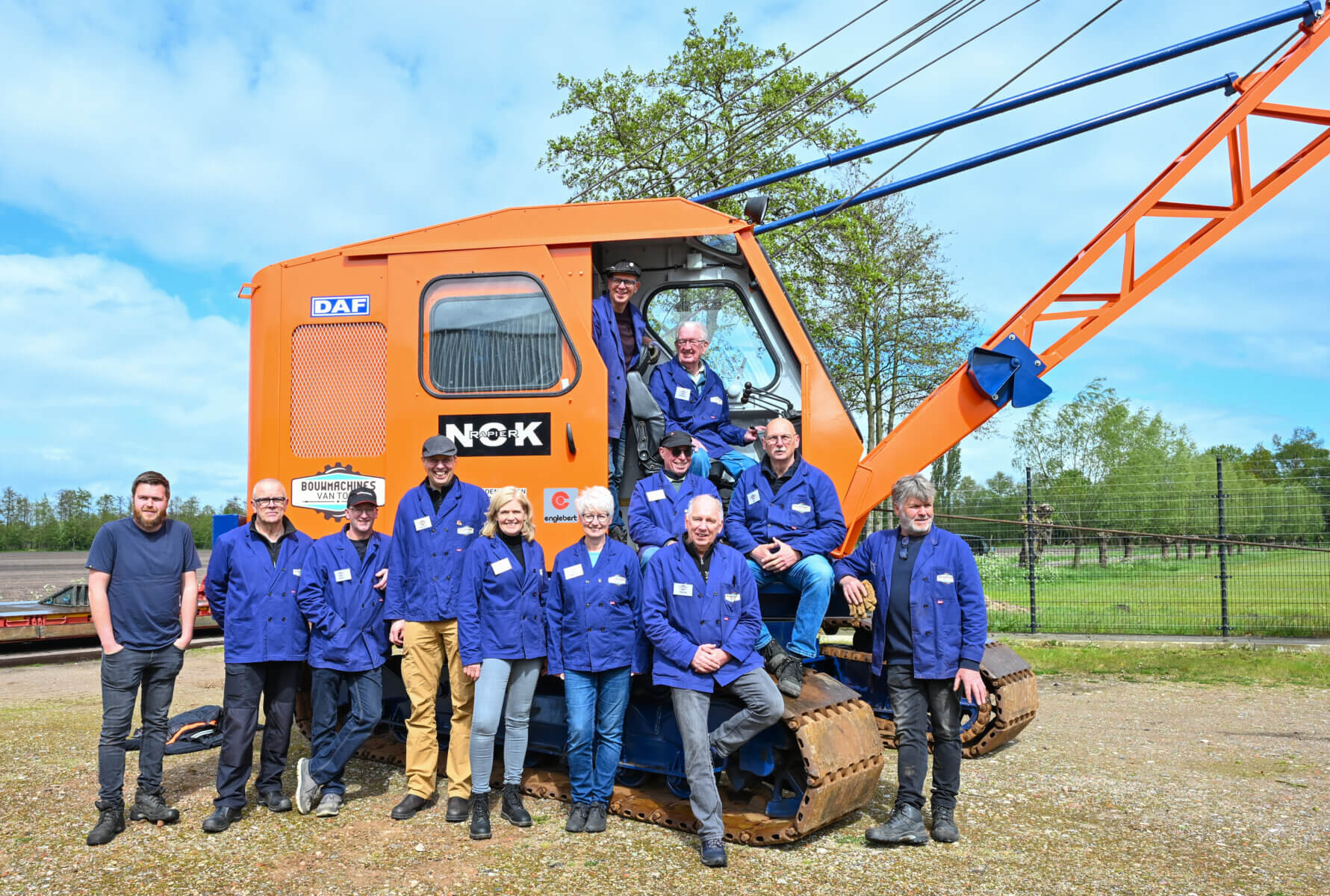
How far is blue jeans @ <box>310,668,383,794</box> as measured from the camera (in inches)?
217

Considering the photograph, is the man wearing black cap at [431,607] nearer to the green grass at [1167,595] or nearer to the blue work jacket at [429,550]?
the blue work jacket at [429,550]

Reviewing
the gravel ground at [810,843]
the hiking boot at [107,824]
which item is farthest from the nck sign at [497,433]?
the hiking boot at [107,824]

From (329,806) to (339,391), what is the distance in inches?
103

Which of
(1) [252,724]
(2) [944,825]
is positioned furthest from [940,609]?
(1) [252,724]

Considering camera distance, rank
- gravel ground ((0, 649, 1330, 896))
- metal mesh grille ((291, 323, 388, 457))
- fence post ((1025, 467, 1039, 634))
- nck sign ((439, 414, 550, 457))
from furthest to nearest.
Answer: fence post ((1025, 467, 1039, 634)) < metal mesh grille ((291, 323, 388, 457)) < nck sign ((439, 414, 550, 457)) < gravel ground ((0, 649, 1330, 896))

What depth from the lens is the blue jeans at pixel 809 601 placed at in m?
5.32

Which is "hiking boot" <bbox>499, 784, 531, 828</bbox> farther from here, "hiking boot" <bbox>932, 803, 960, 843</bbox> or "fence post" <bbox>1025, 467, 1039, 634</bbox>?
"fence post" <bbox>1025, 467, 1039, 634</bbox>

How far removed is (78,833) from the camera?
199 inches

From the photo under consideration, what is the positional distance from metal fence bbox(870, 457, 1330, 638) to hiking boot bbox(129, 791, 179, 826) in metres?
9.03

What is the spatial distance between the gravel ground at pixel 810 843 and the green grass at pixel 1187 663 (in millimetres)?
3031

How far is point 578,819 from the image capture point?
514cm

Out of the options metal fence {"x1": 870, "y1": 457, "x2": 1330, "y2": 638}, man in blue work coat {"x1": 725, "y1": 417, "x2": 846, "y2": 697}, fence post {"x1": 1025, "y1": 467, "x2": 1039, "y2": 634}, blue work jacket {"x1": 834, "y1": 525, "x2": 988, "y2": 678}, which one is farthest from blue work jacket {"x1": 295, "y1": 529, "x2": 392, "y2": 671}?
fence post {"x1": 1025, "y1": 467, "x2": 1039, "y2": 634}

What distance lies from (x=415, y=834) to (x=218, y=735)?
2.63m

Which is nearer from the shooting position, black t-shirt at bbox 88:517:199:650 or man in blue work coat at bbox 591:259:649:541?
black t-shirt at bbox 88:517:199:650
